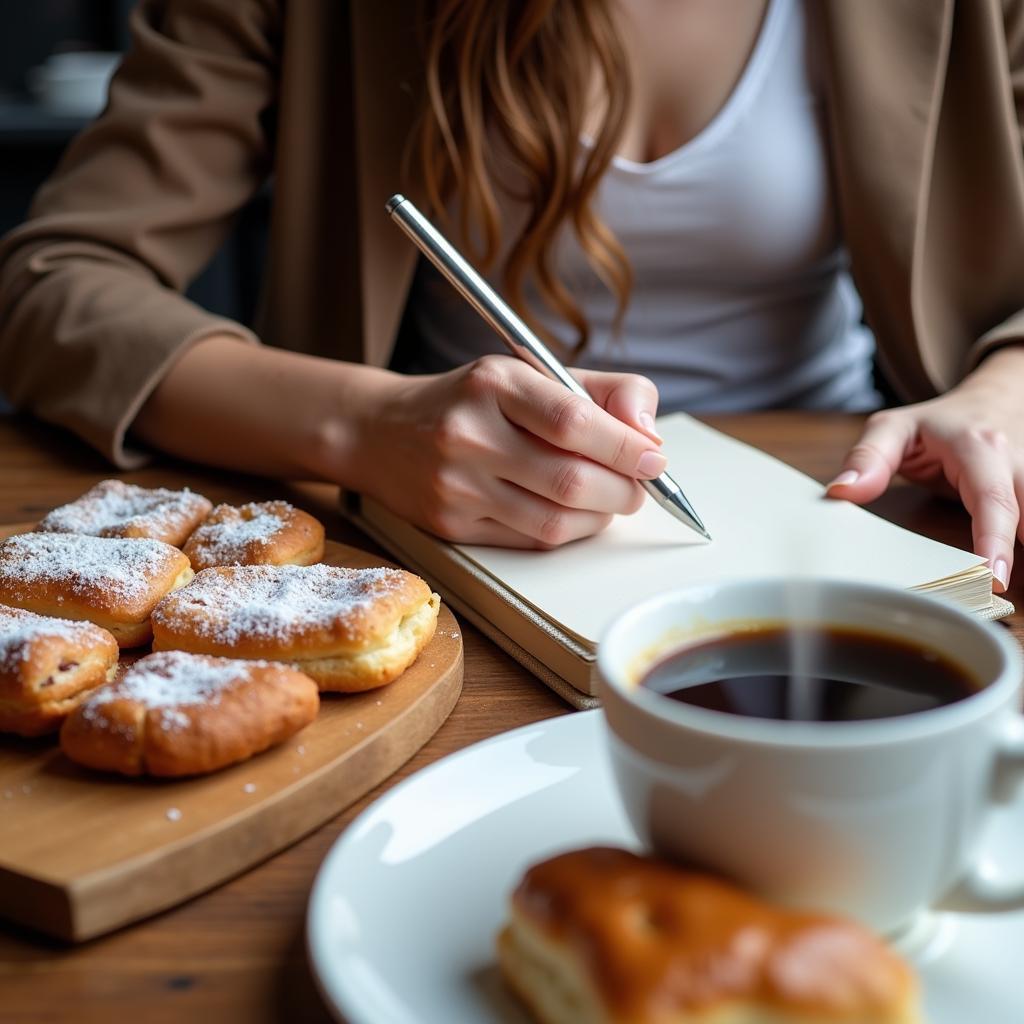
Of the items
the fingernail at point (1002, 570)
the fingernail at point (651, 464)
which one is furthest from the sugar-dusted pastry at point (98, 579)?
the fingernail at point (1002, 570)

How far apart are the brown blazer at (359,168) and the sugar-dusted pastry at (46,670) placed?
58 cm

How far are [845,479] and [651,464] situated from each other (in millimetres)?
194

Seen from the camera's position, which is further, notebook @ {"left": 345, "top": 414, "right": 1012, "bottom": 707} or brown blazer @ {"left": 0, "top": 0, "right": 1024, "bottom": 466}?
brown blazer @ {"left": 0, "top": 0, "right": 1024, "bottom": 466}

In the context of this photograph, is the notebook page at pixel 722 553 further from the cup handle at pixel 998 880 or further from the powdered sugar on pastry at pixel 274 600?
the cup handle at pixel 998 880

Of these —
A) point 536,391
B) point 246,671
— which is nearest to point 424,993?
point 246,671

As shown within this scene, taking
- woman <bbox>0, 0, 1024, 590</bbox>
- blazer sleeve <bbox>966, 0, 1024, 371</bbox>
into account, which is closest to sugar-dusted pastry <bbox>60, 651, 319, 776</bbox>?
woman <bbox>0, 0, 1024, 590</bbox>

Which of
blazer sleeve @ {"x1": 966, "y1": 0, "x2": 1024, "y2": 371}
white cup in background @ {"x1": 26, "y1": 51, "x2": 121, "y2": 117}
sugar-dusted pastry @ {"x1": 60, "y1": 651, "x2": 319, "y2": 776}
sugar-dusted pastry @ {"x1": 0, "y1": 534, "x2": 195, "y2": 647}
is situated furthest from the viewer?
white cup in background @ {"x1": 26, "y1": 51, "x2": 121, "y2": 117}

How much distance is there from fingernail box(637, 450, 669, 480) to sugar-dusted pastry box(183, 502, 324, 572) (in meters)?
0.24

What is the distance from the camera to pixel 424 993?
1.45ft

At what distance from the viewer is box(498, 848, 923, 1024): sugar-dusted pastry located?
375 mm

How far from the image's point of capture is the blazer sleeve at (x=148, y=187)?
127cm

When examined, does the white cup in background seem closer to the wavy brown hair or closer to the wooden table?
the wavy brown hair

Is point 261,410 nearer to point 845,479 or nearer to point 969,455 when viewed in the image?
point 845,479

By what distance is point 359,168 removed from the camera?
140 cm
